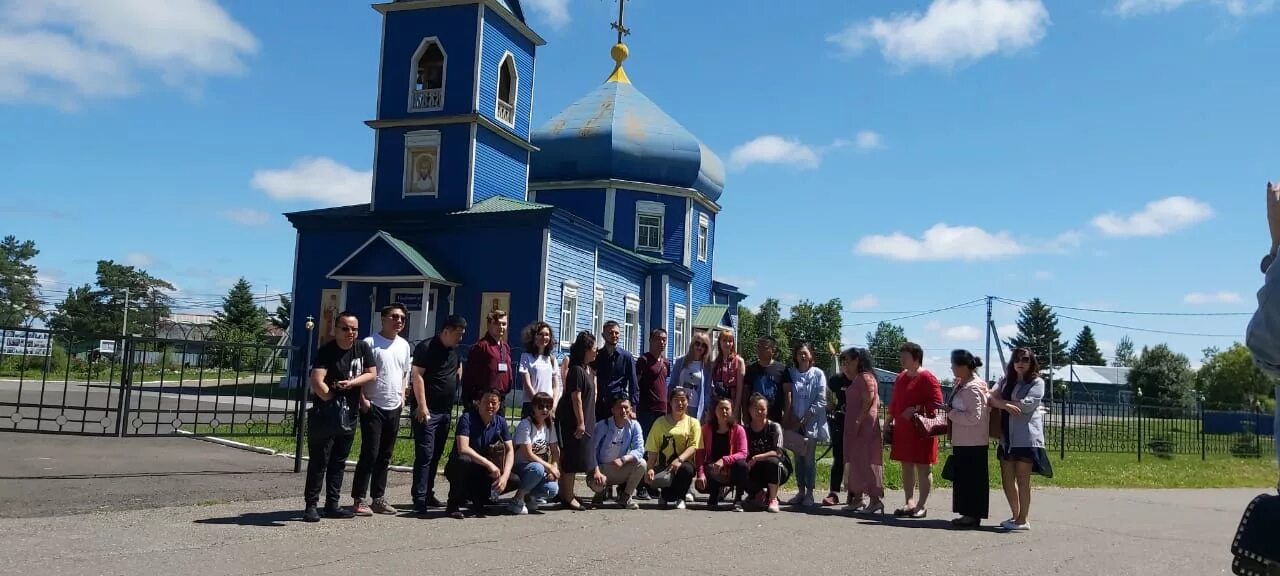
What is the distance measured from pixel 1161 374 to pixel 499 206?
57.2m

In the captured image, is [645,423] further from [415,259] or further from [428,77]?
[428,77]

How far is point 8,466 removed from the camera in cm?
959

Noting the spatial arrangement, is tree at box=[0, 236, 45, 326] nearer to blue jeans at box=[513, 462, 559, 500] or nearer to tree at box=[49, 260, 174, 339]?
tree at box=[49, 260, 174, 339]

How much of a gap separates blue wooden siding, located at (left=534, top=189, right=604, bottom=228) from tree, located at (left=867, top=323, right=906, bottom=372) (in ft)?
227

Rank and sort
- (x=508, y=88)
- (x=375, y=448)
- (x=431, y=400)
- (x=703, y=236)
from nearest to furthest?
(x=375, y=448)
(x=431, y=400)
(x=508, y=88)
(x=703, y=236)

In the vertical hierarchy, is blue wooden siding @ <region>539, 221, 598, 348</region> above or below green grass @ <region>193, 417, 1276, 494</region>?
above

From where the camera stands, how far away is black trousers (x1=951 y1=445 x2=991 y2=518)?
27.9ft

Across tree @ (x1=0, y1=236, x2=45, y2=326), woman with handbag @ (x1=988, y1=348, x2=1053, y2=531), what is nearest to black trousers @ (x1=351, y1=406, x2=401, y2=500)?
woman with handbag @ (x1=988, y1=348, x2=1053, y2=531)

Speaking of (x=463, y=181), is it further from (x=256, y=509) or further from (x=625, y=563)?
(x=625, y=563)

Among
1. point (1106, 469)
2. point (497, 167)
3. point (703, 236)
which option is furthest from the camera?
point (703, 236)

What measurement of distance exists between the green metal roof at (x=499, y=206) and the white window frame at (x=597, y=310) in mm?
3348

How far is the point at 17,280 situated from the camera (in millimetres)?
86625

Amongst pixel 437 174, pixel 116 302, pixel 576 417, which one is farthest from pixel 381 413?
pixel 116 302

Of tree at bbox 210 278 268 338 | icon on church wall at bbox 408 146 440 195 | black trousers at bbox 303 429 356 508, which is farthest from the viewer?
tree at bbox 210 278 268 338
